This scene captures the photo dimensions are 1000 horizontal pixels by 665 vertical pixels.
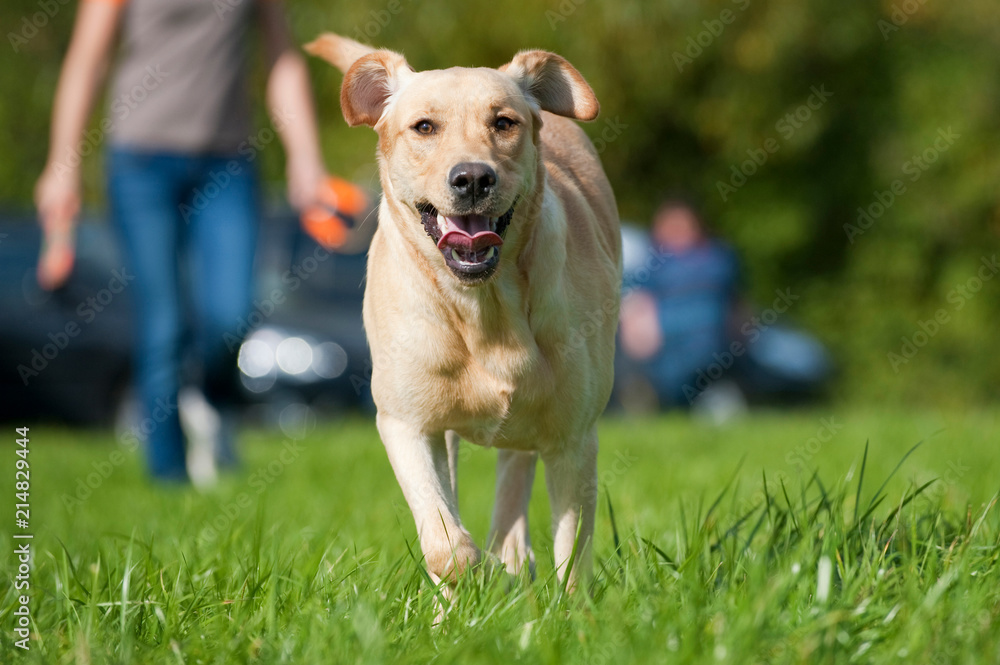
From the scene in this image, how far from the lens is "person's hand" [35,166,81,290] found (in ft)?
16.5

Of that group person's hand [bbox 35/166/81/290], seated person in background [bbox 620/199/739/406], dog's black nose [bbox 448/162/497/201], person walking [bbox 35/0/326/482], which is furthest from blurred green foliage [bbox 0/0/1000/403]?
dog's black nose [bbox 448/162/497/201]

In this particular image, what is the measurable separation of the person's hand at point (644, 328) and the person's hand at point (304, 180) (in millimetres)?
5242

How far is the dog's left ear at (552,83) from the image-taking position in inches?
126

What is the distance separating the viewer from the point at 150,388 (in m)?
5.32

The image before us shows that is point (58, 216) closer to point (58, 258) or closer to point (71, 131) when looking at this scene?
point (58, 258)

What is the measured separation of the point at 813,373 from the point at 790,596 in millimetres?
14078

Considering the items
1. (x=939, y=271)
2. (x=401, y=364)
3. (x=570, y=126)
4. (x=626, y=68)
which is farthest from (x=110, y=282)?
(x=939, y=271)

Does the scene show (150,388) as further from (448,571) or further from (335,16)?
(335,16)

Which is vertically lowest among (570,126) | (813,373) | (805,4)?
(813,373)

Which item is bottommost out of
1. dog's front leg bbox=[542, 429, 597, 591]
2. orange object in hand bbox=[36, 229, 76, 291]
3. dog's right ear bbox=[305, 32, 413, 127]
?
dog's front leg bbox=[542, 429, 597, 591]

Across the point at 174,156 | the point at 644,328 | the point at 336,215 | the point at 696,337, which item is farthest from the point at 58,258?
the point at 696,337

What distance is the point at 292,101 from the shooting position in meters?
5.25

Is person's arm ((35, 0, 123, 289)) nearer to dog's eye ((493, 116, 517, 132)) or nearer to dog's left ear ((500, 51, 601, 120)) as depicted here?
dog's left ear ((500, 51, 601, 120))

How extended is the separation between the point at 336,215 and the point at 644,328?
6.12 metres
